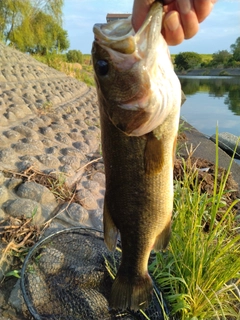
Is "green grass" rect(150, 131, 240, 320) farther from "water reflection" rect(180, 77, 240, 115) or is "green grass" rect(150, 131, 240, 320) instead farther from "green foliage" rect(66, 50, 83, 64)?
"green foliage" rect(66, 50, 83, 64)

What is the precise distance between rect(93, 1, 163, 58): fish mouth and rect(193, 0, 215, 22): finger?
0.16m

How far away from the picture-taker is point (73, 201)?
3951mm

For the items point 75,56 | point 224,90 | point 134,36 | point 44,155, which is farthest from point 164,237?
point 75,56

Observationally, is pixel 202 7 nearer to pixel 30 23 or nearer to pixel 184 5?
pixel 184 5

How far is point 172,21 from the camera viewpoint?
1479 mm

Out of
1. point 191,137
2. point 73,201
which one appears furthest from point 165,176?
point 191,137

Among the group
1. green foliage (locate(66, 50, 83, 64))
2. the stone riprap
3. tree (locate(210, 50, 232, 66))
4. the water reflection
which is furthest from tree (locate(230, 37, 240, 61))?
the stone riprap

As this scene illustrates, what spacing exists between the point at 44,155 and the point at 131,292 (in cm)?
299

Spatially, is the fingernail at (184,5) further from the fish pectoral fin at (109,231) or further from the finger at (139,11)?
the fish pectoral fin at (109,231)

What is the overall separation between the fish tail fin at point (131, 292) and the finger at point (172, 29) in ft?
4.56

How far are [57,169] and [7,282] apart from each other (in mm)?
2033

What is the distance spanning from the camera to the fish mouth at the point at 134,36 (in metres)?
1.45

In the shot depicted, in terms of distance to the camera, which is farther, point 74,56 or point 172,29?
point 74,56

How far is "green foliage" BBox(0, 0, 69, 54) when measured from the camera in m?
23.5
